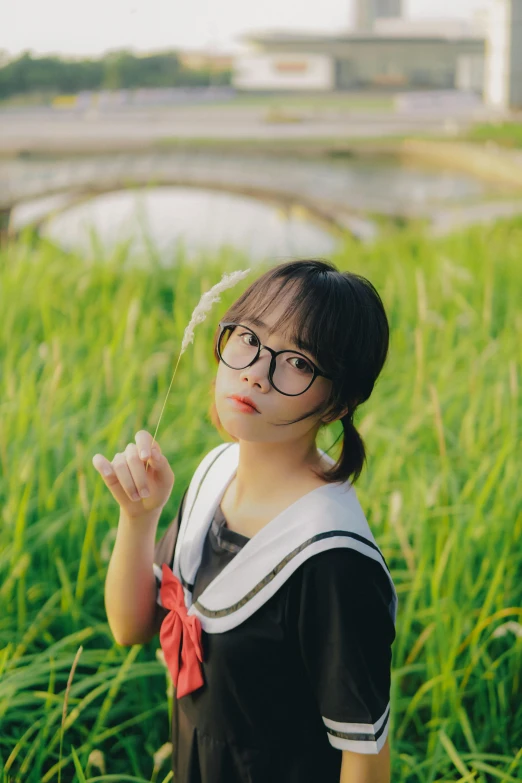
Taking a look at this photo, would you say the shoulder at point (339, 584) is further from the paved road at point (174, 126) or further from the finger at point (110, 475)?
the paved road at point (174, 126)

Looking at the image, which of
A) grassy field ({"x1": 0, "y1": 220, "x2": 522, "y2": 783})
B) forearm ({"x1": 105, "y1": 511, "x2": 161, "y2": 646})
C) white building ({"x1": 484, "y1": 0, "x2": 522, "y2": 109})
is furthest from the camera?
white building ({"x1": 484, "y1": 0, "x2": 522, "y2": 109})

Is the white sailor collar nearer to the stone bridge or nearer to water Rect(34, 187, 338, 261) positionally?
water Rect(34, 187, 338, 261)

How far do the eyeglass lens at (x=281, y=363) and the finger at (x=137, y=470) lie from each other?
0.16 metres

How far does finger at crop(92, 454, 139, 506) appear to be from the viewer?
95 cm

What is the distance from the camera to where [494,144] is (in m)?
19.9

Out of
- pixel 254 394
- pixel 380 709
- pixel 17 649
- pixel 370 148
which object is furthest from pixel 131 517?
pixel 370 148

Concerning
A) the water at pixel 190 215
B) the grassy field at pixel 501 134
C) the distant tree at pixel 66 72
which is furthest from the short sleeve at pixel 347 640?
the grassy field at pixel 501 134

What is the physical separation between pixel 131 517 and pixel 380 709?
375mm

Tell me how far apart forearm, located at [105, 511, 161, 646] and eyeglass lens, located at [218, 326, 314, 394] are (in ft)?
0.83

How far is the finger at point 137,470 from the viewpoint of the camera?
38.0 inches

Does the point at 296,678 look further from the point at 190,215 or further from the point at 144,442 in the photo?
the point at 190,215

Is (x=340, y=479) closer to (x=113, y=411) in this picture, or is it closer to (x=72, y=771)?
(x=72, y=771)

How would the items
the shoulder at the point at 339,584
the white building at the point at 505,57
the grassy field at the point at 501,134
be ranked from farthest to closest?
1. the grassy field at the point at 501,134
2. the white building at the point at 505,57
3. the shoulder at the point at 339,584

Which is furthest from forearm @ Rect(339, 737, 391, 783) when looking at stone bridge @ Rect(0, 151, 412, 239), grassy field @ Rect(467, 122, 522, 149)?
grassy field @ Rect(467, 122, 522, 149)
